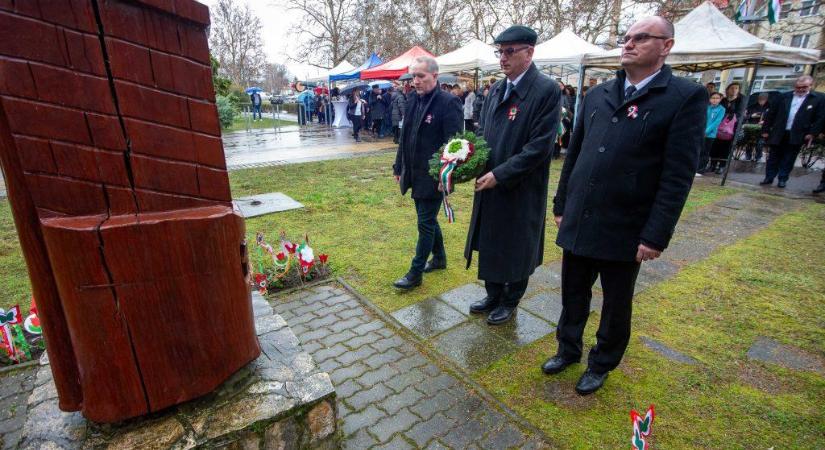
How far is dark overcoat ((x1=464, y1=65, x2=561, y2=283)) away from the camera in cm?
275

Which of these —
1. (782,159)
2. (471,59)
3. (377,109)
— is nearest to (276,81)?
(377,109)

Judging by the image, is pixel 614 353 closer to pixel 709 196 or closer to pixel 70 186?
pixel 70 186

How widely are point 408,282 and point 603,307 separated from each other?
1748 mm

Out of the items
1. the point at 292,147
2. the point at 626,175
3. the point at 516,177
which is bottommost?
the point at 292,147

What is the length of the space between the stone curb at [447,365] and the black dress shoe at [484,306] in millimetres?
581

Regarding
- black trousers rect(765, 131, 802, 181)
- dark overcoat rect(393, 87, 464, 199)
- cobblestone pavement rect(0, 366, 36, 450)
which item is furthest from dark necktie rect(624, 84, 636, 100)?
black trousers rect(765, 131, 802, 181)

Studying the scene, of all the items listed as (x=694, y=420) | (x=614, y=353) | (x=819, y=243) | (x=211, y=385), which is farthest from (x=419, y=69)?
(x=819, y=243)

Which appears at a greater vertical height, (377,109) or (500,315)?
(377,109)

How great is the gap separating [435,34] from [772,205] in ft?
92.0

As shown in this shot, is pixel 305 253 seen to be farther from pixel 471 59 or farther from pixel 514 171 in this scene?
pixel 471 59

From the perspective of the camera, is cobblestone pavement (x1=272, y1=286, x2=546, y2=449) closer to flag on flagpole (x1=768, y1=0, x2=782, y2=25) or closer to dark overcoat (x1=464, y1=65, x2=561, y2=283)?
dark overcoat (x1=464, y1=65, x2=561, y2=283)

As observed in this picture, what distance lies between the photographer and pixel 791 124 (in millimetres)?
7977

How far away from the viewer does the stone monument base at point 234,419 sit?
1.51 meters

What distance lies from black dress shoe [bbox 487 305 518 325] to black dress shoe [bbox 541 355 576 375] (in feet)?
1.88
